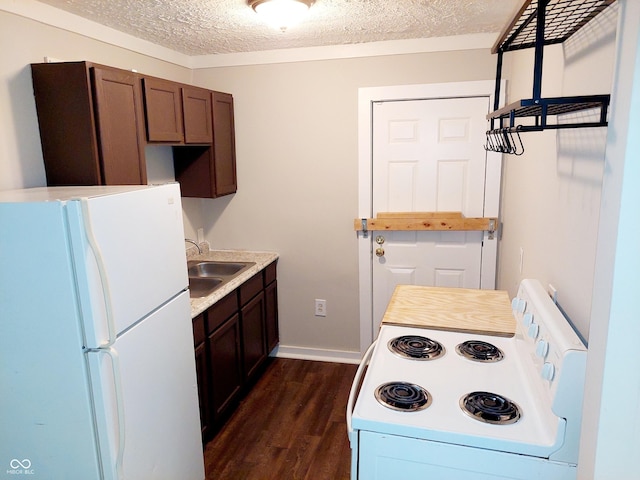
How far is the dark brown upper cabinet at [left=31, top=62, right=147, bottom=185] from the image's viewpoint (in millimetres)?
1908

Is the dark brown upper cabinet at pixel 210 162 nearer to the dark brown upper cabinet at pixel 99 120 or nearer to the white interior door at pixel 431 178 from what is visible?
the dark brown upper cabinet at pixel 99 120

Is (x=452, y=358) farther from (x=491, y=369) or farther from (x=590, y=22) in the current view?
(x=590, y=22)

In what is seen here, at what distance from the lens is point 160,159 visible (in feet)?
9.43

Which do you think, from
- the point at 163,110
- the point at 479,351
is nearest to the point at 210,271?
the point at 163,110

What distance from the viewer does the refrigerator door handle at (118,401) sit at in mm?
1387

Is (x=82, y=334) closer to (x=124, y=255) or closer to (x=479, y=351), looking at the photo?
(x=124, y=255)

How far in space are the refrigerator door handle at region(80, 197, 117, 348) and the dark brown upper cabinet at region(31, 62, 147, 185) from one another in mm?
733

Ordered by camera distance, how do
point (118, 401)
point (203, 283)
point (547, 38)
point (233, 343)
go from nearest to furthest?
point (118, 401)
point (547, 38)
point (233, 343)
point (203, 283)

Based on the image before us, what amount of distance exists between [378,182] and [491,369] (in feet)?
5.92

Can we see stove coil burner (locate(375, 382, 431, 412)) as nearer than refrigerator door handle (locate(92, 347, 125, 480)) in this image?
Yes

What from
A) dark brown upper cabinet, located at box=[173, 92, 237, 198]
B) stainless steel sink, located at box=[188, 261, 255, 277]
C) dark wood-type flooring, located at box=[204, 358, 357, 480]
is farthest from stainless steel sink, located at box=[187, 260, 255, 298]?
dark wood-type flooring, located at box=[204, 358, 357, 480]

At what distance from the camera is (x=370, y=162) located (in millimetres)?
3035

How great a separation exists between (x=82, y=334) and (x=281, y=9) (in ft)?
5.32

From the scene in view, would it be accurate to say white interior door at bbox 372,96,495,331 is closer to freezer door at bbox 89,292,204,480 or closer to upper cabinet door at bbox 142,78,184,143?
upper cabinet door at bbox 142,78,184,143
